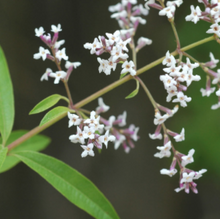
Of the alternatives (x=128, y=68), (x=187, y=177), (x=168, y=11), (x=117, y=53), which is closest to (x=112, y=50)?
(x=117, y=53)

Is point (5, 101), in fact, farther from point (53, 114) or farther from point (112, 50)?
point (112, 50)

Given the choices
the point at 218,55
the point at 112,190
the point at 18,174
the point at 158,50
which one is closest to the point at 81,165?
the point at 112,190

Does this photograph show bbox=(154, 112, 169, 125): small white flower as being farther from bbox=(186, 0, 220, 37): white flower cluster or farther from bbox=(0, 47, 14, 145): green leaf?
bbox=(0, 47, 14, 145): green leaf

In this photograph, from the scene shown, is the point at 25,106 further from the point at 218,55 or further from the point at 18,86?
the point at 218,55

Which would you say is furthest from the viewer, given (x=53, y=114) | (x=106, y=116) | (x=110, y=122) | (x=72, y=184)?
(x=106, y=116)

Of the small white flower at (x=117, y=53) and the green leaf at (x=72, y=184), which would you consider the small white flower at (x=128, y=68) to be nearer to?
the small white flower at (x=117, y=53)

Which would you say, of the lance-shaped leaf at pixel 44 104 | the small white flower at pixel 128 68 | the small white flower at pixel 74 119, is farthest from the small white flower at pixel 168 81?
the lance-shaped leaf at pixel 44 104
